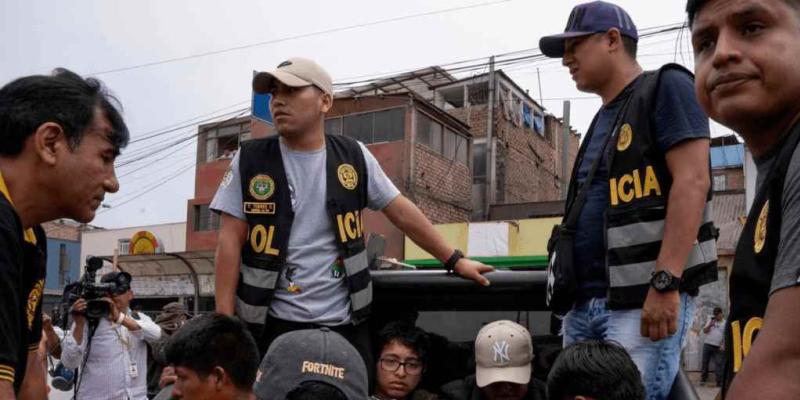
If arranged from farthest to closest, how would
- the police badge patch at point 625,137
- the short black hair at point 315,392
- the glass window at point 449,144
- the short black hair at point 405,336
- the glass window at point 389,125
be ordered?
the glass window at point 449,144, the glass window at point 389,125, the short black hair at point 405,336, the police badge patch at point 625,137, the short black hair at point 315,392

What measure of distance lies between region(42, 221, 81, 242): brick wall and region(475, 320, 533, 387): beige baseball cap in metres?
42.6

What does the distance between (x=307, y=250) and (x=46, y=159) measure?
3.83 feet

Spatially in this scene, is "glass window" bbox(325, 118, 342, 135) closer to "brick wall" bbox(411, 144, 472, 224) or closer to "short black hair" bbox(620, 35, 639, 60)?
"brick wall" bbox(411, 144, 472, 224)

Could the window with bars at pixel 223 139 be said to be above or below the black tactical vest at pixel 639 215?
above

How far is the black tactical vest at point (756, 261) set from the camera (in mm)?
1255

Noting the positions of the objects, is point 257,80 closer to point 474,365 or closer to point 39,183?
point 39,183

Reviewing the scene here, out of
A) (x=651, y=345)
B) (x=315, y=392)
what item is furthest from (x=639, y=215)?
(x=315, y=392)

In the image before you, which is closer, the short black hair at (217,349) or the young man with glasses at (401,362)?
the short black hair at (217,349)

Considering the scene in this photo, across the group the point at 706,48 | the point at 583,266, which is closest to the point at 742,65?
the point at 706,48

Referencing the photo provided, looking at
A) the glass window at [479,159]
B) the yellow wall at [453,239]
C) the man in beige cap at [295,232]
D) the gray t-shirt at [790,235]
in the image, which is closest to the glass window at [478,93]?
the glass window at [479,159]

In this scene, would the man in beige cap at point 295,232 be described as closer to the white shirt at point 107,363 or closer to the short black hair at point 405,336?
the short black hair at point 405,336

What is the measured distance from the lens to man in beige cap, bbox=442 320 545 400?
9.98ft

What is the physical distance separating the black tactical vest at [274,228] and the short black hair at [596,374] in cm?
98

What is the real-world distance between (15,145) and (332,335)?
100 cm
